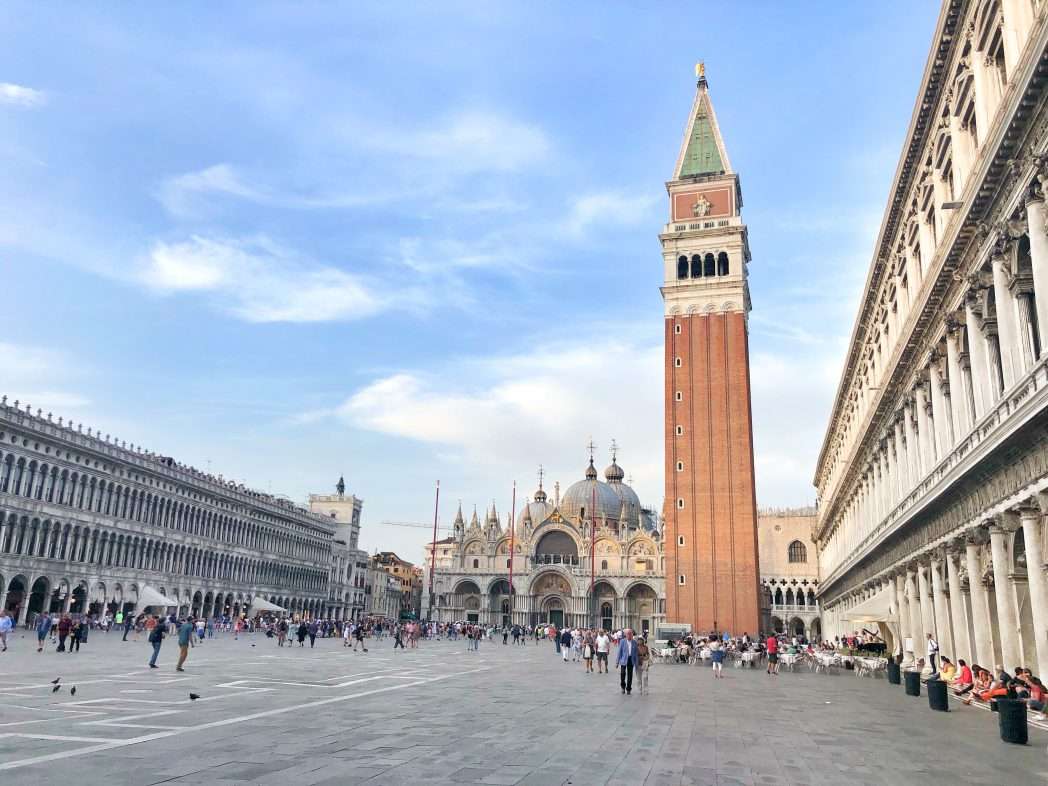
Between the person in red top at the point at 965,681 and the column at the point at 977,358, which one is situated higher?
the column at the point at 977,358

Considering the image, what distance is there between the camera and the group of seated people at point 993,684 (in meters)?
13.9

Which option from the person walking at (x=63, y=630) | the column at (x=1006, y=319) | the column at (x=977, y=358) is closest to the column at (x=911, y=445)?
the column at (x=977, y=358)

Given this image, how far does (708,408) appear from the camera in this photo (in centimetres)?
6594

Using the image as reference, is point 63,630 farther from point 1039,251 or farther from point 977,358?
point 1039,251


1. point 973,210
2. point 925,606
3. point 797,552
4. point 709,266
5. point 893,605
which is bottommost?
point 925,606

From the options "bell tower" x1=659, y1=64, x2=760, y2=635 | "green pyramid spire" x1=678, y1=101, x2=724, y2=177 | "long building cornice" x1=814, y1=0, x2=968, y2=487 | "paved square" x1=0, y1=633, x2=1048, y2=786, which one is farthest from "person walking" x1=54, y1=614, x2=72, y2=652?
"green pyramid spire" x1=678, y1=101, x2=724, y2=177

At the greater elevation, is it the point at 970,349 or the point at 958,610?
the point at 970,349

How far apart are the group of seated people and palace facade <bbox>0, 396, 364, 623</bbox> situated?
44.8 metres

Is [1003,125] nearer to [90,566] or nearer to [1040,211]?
[1040,211]

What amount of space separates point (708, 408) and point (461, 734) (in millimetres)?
56782

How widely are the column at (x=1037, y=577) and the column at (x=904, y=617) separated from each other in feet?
40.9

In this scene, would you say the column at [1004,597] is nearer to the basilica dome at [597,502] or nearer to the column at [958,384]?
the column at [958,384]

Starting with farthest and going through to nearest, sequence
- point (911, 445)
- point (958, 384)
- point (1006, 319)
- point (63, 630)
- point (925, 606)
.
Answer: point (911, 445) → point (63, 630) → point (925, 606) → point (958, 384) → point (1006, 319)

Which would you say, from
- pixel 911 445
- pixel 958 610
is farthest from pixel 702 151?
pixel 958 610
